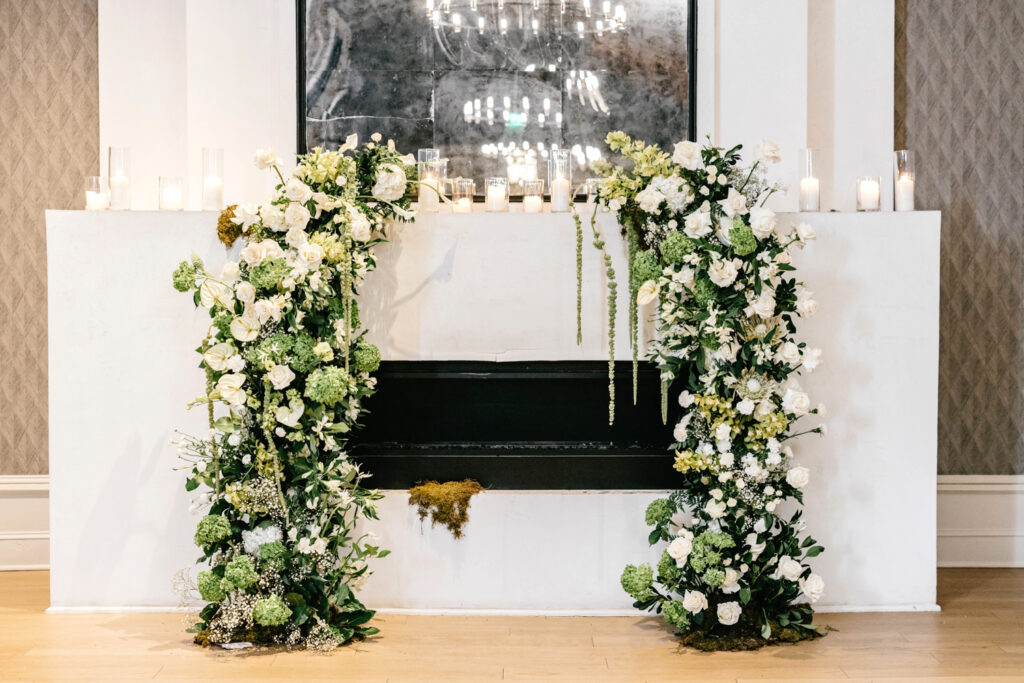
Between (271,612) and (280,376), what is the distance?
817mm

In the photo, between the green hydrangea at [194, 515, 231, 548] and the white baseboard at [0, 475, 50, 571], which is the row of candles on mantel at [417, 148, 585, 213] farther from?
the white baseboard at [0, 475, 50, 571]

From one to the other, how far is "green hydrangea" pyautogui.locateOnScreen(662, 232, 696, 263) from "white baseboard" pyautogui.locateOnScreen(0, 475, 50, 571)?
3.21 m

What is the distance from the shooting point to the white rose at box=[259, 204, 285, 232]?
3.53 m

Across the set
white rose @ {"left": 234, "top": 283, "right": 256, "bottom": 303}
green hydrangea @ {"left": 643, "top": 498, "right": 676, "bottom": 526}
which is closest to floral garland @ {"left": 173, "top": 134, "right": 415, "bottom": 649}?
white rose @ {"left": 234, "top": 283, "right": 256, "bottom": 303}

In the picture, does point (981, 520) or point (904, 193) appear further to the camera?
point (981, 520)

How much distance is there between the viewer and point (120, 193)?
402cm

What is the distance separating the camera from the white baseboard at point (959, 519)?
15.8 feet

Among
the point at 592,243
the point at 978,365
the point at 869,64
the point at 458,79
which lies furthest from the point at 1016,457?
the point at 458,79

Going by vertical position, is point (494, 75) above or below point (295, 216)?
above

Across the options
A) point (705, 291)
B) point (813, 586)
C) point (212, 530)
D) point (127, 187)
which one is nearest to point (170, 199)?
point (127, 187)

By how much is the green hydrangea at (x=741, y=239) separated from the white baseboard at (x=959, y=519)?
212cm

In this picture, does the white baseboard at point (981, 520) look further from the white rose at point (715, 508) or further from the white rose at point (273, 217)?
the white rose at point (273, 217)

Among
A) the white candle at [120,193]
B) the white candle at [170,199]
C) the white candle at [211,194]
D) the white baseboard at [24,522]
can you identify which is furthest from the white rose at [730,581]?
the white baseboard at [24,522]

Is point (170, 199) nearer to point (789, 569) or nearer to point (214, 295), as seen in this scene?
point (214, 295)
